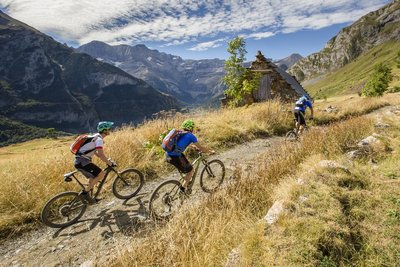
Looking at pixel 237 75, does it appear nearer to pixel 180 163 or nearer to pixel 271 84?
pixel 271 84

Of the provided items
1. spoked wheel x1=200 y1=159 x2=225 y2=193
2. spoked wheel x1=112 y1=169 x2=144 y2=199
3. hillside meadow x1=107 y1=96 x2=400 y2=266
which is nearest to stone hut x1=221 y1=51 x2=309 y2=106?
spoked wheel x1=200 y1=159 x2=225 y2=193

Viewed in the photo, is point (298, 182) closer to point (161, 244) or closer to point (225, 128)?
point (161, 244)

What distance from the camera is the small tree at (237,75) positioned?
25.2m

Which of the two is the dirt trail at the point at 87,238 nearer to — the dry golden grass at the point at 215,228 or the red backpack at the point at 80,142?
the dry golden grass at the point at 215,228

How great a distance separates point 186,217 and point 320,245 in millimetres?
2351

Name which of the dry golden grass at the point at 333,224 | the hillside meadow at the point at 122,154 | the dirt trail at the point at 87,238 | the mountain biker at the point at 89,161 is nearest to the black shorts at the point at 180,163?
the dirt trail at the point at 87,238

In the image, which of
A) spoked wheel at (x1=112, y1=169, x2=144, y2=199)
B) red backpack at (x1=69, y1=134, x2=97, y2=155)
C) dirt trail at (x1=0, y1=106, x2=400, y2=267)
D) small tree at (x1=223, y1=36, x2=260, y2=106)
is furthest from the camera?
small tree at (x1=223, y1=36, x2=260, y2=106)

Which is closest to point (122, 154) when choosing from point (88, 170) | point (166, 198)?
point (88, 170)

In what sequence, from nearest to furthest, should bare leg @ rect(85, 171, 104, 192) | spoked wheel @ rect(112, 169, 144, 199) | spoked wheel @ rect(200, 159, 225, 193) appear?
bare leg @ rect(85, 171, 104, 192), spoked wheel @ rect(112, 169, 144, 199), spoked wheel @ rect(200, 159, 225, 193)

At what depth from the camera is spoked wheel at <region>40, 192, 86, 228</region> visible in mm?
6789

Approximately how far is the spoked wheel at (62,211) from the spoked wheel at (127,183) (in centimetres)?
117

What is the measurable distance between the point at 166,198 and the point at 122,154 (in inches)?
164

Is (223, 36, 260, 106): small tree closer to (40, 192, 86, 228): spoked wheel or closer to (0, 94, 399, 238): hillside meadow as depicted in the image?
(0, 94, 399, 238): hillside meadow

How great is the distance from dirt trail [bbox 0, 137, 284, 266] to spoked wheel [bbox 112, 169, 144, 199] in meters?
0.27
